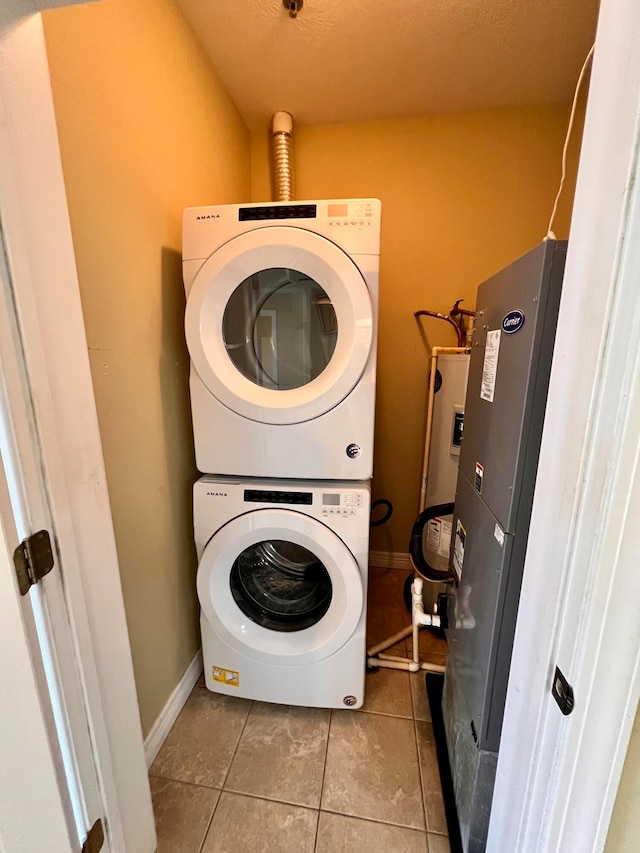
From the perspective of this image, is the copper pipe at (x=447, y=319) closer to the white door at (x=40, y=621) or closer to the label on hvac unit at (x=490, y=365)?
the label on hvac unit at (x=490, y=365)

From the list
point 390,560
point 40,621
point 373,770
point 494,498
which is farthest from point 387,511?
point 40,621

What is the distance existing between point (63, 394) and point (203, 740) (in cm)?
125

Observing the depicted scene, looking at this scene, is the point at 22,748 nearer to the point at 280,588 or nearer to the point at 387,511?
the point at 280,588

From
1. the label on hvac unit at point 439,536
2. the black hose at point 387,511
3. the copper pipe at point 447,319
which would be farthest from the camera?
the black hose at point 387,511

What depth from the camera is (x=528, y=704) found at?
0.56 metres

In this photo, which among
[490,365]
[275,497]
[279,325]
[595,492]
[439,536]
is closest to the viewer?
[595,492]

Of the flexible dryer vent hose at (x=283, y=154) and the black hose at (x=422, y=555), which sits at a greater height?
the flexible dryer vent hose at (x=283, y=154)

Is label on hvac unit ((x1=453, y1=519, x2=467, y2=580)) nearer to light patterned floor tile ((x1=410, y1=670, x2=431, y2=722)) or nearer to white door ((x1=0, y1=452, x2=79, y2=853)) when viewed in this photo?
light patterned floor tile ((x1=410, y1=670, x2=431, y2=722))

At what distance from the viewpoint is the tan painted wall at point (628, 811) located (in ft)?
1.45

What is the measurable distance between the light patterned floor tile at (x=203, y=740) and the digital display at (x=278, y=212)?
1640mm

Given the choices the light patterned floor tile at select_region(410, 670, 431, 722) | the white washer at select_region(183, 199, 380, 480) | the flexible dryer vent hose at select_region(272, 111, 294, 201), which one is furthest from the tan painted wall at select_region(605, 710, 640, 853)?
the flexible dryer vent hose at select_region(272, 111, 294, 201)

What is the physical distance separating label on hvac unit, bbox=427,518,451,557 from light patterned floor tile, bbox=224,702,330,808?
772 mm

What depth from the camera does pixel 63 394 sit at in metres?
0.65

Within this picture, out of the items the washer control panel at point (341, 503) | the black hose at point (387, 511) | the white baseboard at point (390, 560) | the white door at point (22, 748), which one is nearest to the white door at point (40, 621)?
the white door at point (22, 748)
